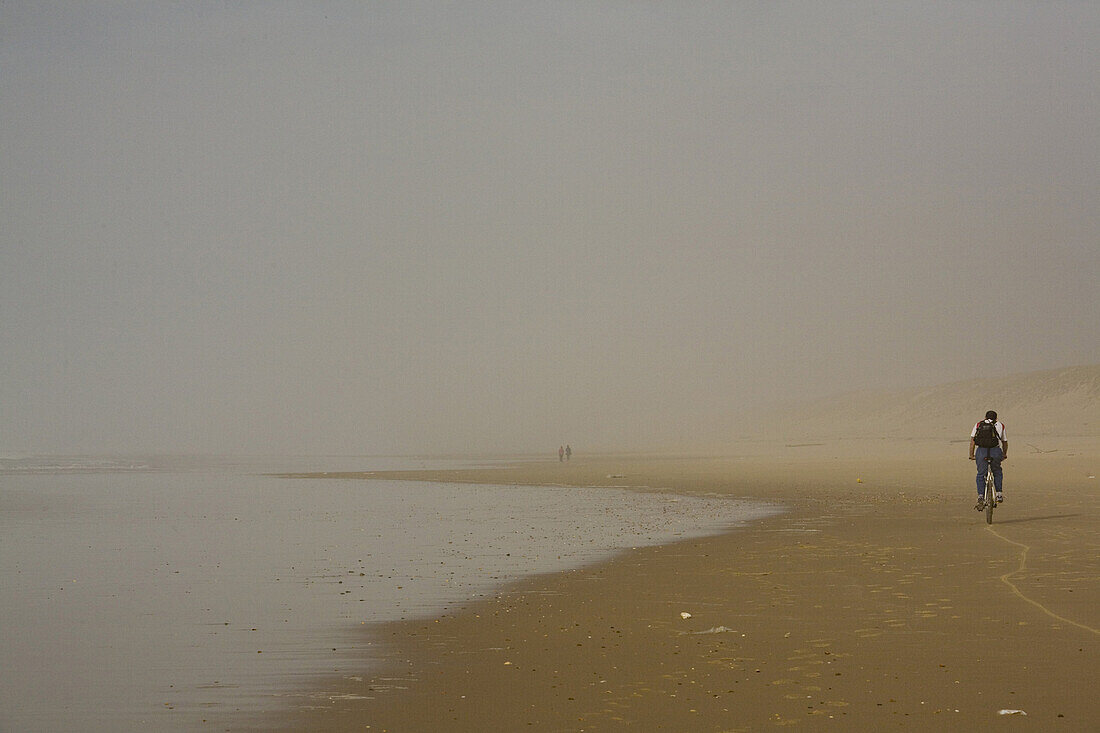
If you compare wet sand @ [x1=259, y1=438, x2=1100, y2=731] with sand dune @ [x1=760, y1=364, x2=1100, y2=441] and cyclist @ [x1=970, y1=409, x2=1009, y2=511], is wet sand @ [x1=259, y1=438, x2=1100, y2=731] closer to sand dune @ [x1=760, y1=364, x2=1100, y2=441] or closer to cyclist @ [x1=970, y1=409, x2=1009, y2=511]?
cyclist @ [x1=970, y1=409, x2=1009, y2=511]

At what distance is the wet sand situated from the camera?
9.27 meters

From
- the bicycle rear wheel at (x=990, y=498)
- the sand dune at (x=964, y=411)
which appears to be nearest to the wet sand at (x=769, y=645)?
the bicycle rear wheel at (x=990, y=498)

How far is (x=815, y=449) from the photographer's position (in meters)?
98.3

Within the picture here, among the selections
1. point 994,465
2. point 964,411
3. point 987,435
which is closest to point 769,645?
point 987,435

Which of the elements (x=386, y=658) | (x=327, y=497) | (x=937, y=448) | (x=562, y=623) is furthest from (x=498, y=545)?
(x=937, y=448)

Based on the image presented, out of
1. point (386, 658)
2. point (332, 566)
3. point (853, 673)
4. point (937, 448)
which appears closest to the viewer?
point (853, 673)

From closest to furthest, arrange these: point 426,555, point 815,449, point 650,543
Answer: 1. point 426,555
2. point 650,543
3. point 815,449

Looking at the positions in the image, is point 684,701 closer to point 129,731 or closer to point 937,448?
point 129,731

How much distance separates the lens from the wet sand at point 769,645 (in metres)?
9.27

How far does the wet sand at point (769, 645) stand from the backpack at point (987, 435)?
2612 millimetres

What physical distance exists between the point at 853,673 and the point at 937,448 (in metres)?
79.1

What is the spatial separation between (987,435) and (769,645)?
15355mm

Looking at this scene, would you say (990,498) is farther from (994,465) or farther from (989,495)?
(994,465)

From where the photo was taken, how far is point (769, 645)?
39.7 feet
